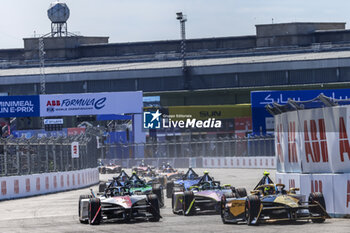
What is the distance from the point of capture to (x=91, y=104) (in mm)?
59938

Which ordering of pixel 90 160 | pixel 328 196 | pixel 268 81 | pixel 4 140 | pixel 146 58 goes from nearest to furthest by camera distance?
pixel 328 196, pixel 4 140, pixel 90 160, pixel 268 81, pixel 146 58

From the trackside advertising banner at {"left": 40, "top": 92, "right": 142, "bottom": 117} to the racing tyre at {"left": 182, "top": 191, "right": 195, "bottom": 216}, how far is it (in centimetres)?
3809

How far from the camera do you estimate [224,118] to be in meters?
69.8

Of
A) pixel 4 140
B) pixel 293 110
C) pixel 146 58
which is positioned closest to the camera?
pixel 293 110

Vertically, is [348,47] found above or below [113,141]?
above

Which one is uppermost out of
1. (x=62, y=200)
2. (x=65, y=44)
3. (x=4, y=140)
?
(x=65, y=44)

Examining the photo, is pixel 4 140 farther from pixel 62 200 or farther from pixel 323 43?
pixel 323 43

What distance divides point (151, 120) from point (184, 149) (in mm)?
3771

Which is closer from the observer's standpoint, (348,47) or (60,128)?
(60,128)

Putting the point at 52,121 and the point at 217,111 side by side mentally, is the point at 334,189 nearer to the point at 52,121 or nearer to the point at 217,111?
the point at 52,121

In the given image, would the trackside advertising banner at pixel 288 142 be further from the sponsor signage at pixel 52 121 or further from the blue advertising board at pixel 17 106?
the sponsor signage at pixel 52 121

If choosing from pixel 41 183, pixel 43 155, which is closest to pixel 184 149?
pixel 43 155

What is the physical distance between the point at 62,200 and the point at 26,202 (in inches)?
52.0

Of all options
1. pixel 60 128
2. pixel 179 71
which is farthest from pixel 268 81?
pixel 60 128
